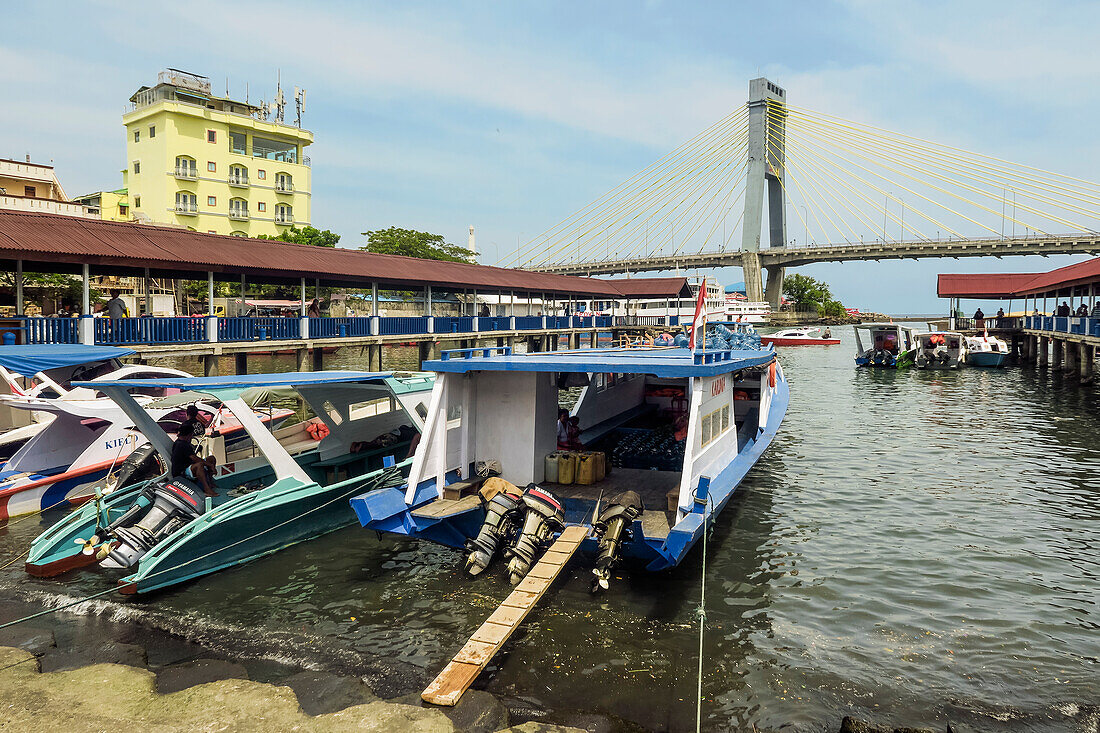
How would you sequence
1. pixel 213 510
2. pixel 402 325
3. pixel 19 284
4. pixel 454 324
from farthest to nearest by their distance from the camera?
pixel 454 324 < pixel 402 325 < pixel 19 284 < pixel 213 510

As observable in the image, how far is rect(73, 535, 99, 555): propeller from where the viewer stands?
30.8 feet

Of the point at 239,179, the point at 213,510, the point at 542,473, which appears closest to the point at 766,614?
the point at 542,473

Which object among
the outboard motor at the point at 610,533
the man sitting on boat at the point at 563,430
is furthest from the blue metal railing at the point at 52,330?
the outboard motor at the point at 610,533

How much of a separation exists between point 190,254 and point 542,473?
17.0 meters

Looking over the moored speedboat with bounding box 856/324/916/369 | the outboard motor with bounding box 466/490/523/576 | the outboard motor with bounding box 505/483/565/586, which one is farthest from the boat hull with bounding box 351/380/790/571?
the moored speedboat with bounding box 856/324/916/369

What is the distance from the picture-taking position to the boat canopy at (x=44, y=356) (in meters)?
12.9

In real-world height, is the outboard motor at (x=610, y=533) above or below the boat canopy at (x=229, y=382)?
below

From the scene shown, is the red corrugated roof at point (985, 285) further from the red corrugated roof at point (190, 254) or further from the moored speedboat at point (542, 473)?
the moored speedboat at point (542, 473)

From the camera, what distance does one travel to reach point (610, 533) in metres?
8.38

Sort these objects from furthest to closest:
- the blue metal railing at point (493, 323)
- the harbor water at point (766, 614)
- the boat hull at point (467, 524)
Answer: the blue metal railing at point (493, 323) < the boat hull at point (467, 524) < the harbor water at point (766, 614)

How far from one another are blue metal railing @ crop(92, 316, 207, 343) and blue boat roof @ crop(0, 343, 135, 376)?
15.0 feet

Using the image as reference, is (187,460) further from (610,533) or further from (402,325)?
(402,325)

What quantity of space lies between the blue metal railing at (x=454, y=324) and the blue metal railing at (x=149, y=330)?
481 inches

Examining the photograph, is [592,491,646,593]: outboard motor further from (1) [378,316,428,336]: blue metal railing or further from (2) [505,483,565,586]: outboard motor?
(1) [378,316,428,336]: blue metal railing
